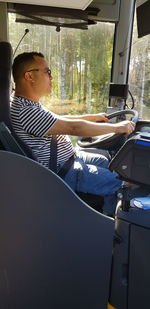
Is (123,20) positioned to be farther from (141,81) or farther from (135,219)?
(135,219)

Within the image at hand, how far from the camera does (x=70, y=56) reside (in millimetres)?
1962

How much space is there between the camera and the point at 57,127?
1273 millimetres

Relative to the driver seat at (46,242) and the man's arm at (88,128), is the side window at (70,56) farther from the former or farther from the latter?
the driver seat at (46,242)

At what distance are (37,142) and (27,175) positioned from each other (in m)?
Result: 0.47

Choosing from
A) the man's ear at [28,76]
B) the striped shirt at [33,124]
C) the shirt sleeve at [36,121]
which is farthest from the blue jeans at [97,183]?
the man's ear at [28,76]

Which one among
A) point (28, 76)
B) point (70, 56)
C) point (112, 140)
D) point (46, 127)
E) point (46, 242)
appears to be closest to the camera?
point (46, 242)

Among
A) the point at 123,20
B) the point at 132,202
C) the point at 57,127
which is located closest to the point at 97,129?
the point at 57,127

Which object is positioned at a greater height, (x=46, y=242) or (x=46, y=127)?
(x=46, y=127)

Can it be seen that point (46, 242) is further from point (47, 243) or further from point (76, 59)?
point (76, 59)

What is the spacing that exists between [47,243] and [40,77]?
83 centimetres

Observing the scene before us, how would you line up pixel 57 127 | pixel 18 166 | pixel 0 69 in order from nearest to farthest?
1. pixel 18 166
2. pixel 0 69
3. pixel 57 127

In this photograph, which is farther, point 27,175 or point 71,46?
point 71,46

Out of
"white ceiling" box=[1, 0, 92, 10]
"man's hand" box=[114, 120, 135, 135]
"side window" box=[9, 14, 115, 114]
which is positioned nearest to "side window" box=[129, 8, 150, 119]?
"side window" box=[9, 14, 115, 114]

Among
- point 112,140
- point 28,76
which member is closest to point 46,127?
point 28,76
